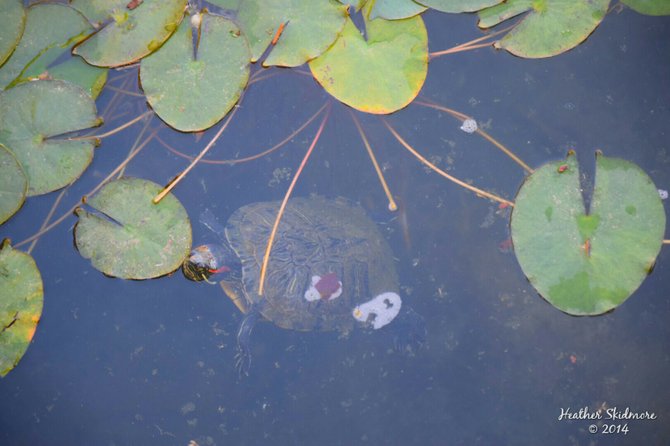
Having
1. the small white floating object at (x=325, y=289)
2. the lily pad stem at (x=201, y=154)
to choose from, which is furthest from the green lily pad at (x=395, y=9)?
the small white floating object at (x=325, y=289)

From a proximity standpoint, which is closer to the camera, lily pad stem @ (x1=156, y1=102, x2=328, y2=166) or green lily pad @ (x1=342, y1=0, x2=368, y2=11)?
green lily pad @ (x1=342, y1=0, x2=368, y2=11)

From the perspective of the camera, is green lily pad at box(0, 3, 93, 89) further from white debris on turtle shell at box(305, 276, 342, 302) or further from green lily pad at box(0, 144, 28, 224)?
white debris on turtle shell at box(305, 276, 342, 302)

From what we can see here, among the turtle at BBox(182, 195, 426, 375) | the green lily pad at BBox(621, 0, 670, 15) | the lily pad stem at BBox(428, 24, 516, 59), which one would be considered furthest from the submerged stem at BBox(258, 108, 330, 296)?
the green lily pad at BBox(621, 0, 670, 15)

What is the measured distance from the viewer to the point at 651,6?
77.0 inches

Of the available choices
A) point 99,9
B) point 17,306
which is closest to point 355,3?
point 99,9

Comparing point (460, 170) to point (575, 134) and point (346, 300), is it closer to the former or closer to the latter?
point (575, 134)

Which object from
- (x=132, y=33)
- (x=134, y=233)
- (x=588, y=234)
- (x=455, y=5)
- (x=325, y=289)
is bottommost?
→ (x=325, y=289)

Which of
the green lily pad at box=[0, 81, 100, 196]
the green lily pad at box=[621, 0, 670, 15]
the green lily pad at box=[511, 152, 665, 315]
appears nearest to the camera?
the green lily pad at box=[511, 152, 665, 315]

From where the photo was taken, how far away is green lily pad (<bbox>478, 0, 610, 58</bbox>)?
1865mm

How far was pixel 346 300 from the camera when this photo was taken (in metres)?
1.98

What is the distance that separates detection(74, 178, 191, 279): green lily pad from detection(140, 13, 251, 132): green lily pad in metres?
0.29

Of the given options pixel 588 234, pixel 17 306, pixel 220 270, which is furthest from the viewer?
pixel 220 270

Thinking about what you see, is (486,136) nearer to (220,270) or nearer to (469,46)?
(469,46)

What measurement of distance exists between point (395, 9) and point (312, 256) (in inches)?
→ 37.6
